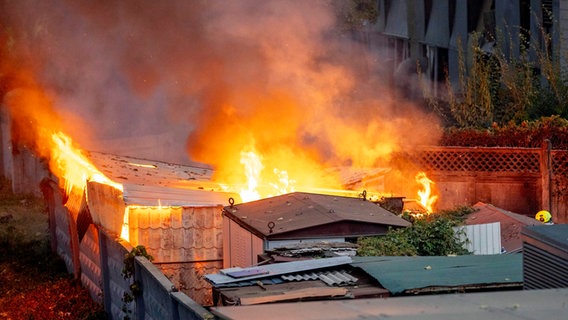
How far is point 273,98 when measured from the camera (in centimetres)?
1792

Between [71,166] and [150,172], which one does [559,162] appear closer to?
[150,172]

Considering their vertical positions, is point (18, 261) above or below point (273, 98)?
below

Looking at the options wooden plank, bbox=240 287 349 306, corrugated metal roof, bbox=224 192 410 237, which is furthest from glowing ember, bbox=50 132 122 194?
wooden plank, bbox=240 287 349 306

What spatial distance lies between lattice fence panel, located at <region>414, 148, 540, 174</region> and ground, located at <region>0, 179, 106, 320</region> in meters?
6.70

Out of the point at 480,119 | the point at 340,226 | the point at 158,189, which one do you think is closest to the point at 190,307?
the point at 340,226

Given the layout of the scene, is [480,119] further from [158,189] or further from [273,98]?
[158,189]

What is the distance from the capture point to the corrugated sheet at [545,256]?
271 inches

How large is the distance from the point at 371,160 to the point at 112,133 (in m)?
5.41

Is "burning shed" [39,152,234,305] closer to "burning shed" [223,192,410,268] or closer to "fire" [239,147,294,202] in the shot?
"fire" [239,147,294,202]

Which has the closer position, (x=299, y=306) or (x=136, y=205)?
(x=299, y=306)

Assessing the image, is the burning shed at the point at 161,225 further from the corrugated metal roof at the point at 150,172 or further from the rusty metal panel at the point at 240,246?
the rusty metal panel at the point at 240,246

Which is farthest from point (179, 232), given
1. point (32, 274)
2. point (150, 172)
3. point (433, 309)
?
point (433, 309)

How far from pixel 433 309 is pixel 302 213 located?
5140 millimetres

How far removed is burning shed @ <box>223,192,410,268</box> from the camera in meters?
10.3
